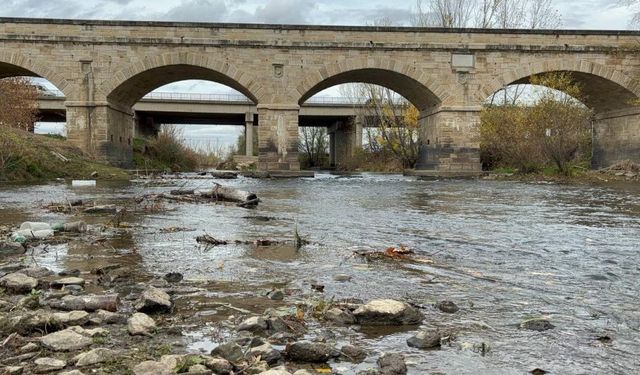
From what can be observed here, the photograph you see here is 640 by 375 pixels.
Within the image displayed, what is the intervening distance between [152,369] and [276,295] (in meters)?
1.45

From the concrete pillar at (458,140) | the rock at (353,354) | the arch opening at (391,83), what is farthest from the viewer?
the arch opening at (391,83)

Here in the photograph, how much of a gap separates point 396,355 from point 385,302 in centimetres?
73

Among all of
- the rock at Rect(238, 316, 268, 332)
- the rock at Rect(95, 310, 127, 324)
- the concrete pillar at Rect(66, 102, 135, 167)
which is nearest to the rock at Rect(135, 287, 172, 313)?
the rock at Rect(95, 310, 127, 324)

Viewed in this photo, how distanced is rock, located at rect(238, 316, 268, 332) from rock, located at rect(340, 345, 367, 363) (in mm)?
496

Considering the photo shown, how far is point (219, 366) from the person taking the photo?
8.02 ft

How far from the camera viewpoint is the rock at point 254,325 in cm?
302

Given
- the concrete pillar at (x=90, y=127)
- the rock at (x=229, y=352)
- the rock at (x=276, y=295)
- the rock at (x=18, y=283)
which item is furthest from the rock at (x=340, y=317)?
the concrete pillar at (x=90, y=127)

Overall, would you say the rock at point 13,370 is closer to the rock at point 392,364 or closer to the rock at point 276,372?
the rock at point 276,372

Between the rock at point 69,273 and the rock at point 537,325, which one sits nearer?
the rock at point 537,325

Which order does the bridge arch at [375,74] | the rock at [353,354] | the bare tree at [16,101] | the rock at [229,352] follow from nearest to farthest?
the rock at [229,352], the rock at [353,354], the bridge arch at [375,74], the bare tree at [16,101]

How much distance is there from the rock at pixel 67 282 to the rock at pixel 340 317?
1831 millimetres

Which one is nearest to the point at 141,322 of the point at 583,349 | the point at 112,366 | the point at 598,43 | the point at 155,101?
the point at 112,366

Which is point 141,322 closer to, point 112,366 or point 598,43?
point 112,366

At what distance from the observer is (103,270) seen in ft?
14.4
